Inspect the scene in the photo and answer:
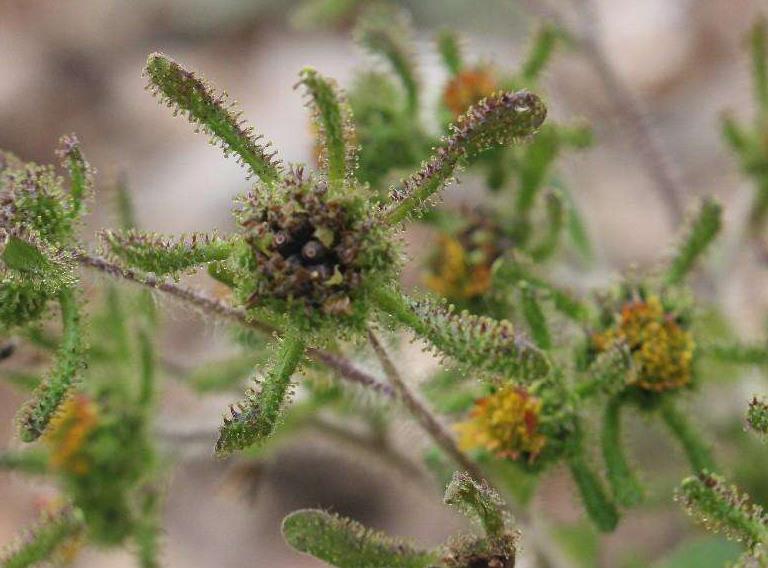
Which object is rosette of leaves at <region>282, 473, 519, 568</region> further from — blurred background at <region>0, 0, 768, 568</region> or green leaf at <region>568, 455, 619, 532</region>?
blurred background at <region>0, 0, 768, 568</region>

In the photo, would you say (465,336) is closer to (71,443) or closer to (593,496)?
(593,496)

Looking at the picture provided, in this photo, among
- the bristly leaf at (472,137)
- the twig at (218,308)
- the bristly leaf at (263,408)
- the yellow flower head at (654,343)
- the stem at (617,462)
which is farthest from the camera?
the yellow flower head at (654,343)

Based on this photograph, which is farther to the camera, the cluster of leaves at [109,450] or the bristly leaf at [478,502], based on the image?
the cluster of leaves at [109,450]

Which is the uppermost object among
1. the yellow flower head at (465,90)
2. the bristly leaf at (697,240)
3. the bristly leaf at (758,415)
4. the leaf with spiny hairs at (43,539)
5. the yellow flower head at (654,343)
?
the yellow flower head at (465,90)

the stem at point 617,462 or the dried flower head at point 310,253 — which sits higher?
the stem at point 617,462

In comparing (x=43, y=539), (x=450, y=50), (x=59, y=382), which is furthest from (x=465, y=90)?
(x=43, y=539)

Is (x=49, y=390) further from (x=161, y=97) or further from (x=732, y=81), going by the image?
(x=732, y=81)

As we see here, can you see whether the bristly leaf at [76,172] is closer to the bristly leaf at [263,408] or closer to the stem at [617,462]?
the bristly leaf at [263,408]

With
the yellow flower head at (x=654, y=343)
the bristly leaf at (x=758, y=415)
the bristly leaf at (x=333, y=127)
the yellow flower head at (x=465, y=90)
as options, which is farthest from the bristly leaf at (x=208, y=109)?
the yellow flower head at (x=465, y=90)
